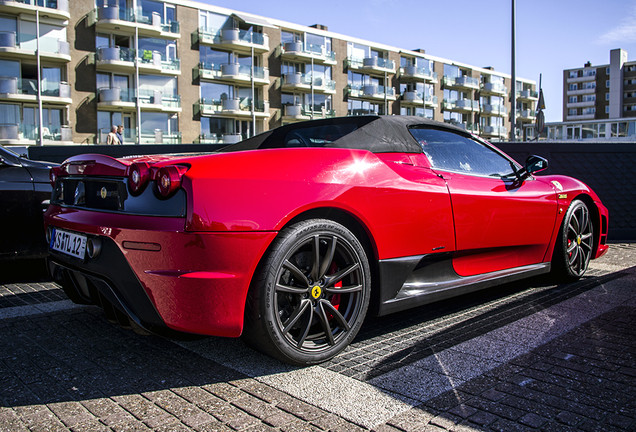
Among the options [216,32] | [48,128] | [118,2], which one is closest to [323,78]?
[216,32]

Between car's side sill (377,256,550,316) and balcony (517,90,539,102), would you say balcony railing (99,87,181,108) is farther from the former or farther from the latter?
balcony (517,90,539,102)

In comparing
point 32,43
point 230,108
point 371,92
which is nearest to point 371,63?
point 371,92

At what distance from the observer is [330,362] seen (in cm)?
275

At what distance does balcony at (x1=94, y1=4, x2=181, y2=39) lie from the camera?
36.9 meters

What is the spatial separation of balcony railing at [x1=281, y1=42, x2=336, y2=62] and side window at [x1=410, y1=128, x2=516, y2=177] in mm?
46059

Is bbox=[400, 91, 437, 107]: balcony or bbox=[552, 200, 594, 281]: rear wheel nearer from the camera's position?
bbox=[552, 200, 594, 281]: rear wheel

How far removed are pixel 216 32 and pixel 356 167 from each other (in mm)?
43926

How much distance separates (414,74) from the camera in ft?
199

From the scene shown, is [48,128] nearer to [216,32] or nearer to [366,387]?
[216,32]

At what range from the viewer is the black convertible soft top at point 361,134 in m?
Answer: 3.08

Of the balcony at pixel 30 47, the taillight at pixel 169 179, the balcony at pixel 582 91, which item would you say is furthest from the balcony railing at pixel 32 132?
the balcony at pixel 582 91

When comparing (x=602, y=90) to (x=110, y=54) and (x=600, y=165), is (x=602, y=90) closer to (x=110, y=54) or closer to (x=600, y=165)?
(x=110, y=54)

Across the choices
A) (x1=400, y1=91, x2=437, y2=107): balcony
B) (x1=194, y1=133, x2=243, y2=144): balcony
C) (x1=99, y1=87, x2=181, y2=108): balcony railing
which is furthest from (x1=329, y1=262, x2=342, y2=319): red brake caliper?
(x1=400, y1=91, x2=437, y2=107): balcony

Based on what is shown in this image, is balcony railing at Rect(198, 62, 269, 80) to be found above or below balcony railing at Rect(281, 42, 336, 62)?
below
